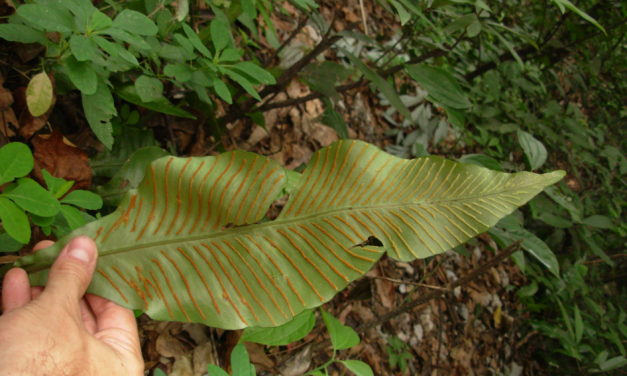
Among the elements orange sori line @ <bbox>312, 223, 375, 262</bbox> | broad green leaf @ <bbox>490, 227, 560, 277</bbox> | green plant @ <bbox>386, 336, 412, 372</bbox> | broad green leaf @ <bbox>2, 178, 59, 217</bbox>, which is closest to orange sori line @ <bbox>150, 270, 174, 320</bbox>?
broad green leaf @ <bbox>2, 178, 59, 217</bbox>

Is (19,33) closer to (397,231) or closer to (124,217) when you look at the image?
(124,217)

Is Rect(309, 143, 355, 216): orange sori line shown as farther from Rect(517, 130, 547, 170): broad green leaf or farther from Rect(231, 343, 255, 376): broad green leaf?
Rect(517, 130, 547, 170): broad green leaf

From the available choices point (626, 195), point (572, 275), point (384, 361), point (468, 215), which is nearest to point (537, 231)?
point (572, 275)

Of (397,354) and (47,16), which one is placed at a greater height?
(47,16)

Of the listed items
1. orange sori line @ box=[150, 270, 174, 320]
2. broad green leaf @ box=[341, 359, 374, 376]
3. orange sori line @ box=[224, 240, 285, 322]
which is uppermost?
orange sori line @ box=[224, 240, 285, 322]

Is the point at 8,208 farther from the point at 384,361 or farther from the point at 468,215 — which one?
the point at 384,361

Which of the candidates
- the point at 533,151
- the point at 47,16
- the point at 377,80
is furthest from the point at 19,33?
the point at 533,151

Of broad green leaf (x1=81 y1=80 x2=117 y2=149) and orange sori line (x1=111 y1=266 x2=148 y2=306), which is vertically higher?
broad green leaf (x1=81 y1=80 x2=117 y2=149)
